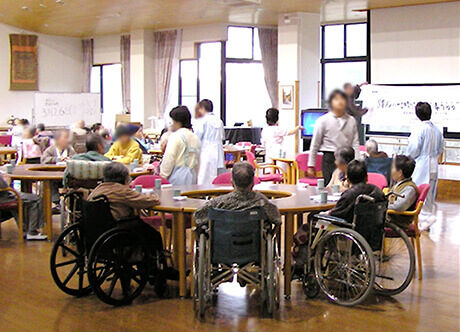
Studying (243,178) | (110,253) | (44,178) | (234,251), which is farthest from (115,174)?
(44,178)

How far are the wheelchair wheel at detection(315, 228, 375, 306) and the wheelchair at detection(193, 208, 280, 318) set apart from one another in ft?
1.46

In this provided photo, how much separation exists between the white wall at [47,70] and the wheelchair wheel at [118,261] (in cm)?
1330

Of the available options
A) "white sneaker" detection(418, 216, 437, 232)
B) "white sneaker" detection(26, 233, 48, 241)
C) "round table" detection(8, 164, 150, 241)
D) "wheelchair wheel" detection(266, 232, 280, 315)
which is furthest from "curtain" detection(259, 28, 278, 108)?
"wheelchair wheel" detection(266, 232, 280, 315)

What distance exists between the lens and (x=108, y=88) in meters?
18.2

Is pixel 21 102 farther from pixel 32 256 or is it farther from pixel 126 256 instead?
pixel 126 256

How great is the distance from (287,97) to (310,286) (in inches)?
360

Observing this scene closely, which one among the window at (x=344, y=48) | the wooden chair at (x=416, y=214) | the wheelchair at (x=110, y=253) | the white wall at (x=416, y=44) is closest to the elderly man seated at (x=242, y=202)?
the wheelchair at (x=110, y=253)

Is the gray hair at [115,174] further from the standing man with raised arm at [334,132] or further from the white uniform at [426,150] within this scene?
the white uniform at [426,150]

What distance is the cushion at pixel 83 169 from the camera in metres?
5.77

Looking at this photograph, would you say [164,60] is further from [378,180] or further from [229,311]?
[229,311]

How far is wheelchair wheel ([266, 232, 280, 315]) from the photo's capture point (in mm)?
3973

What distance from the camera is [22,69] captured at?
663 inches

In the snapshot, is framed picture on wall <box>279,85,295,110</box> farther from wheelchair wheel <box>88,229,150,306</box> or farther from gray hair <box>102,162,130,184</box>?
wheelchair wheel <box>88,229,150,306</box>

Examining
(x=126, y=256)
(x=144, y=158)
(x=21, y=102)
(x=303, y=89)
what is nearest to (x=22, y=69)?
(x=21, y=102)
